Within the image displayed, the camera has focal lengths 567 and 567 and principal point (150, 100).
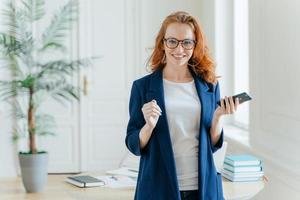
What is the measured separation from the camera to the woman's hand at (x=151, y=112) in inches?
79.0

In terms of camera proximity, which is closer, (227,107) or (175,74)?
(227,107)

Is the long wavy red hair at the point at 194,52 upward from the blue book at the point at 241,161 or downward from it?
upward

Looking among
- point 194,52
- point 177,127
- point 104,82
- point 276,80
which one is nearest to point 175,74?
point 194,52

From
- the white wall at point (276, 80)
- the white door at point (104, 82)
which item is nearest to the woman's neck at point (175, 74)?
the white wall at point (276, 80)

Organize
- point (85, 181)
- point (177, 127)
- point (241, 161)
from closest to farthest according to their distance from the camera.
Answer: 1. point (177, 127)
2. point (85, 181)
3. point (241, 161)

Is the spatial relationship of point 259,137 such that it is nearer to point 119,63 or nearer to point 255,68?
point 255,68

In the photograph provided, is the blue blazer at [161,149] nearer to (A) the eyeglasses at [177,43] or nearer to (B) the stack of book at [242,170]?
(A) the eyeglasses at [177,43]

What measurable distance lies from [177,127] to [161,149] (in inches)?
4.1

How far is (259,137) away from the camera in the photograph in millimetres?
4082

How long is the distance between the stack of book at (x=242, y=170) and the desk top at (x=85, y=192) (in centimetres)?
4

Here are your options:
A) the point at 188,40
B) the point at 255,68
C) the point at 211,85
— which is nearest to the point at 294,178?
the point at 255,68

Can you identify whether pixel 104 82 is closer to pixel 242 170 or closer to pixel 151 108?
pixel 242 170

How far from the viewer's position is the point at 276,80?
3664 mm

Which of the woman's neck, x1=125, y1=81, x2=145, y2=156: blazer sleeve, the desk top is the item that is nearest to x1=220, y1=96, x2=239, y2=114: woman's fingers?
the woman's neck
